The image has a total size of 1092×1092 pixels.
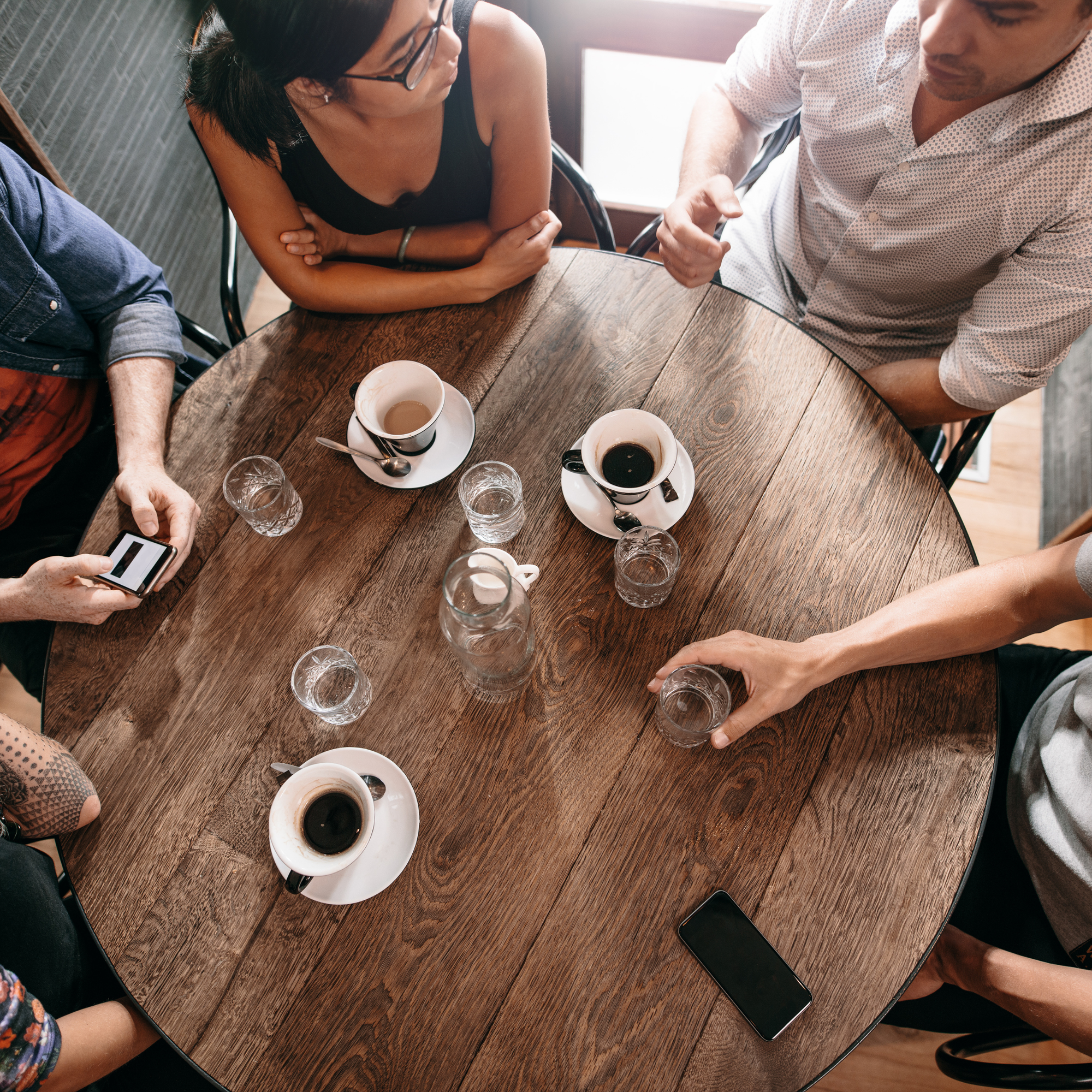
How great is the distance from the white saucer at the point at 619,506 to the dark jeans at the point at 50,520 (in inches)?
46.5

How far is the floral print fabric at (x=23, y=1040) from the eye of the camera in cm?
98

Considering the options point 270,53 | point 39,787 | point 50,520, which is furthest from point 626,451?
point 50,520

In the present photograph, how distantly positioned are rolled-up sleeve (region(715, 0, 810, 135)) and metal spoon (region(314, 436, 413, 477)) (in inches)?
51.4

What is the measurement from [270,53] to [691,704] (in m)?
1.32

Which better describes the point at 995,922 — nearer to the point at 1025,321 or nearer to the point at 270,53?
the point at 1025,321

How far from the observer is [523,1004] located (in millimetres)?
1055

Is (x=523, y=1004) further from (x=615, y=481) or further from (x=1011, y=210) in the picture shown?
(x=1011, y=210)

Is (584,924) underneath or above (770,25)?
underneath

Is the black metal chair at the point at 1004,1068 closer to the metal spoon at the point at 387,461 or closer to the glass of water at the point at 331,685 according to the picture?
the glass of water at the point at 331,685

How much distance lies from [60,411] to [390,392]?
941 mm

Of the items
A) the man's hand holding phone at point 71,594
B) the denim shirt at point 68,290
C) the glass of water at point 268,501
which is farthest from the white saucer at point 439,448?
the denim shirt at point 68,290

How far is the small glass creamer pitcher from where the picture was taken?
1.10 metres

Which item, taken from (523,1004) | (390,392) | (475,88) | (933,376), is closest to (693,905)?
(523,1004)

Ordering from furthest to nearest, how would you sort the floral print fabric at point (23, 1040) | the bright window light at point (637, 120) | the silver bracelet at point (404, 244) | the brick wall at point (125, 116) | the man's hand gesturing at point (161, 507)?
the bright window light at point (637, 120), the brick wall at point (125, 116), the silver bracelet at point (404, 244), the man's hand gesturing at point (161, 507), the floral print fabric at point (23, 1040)
